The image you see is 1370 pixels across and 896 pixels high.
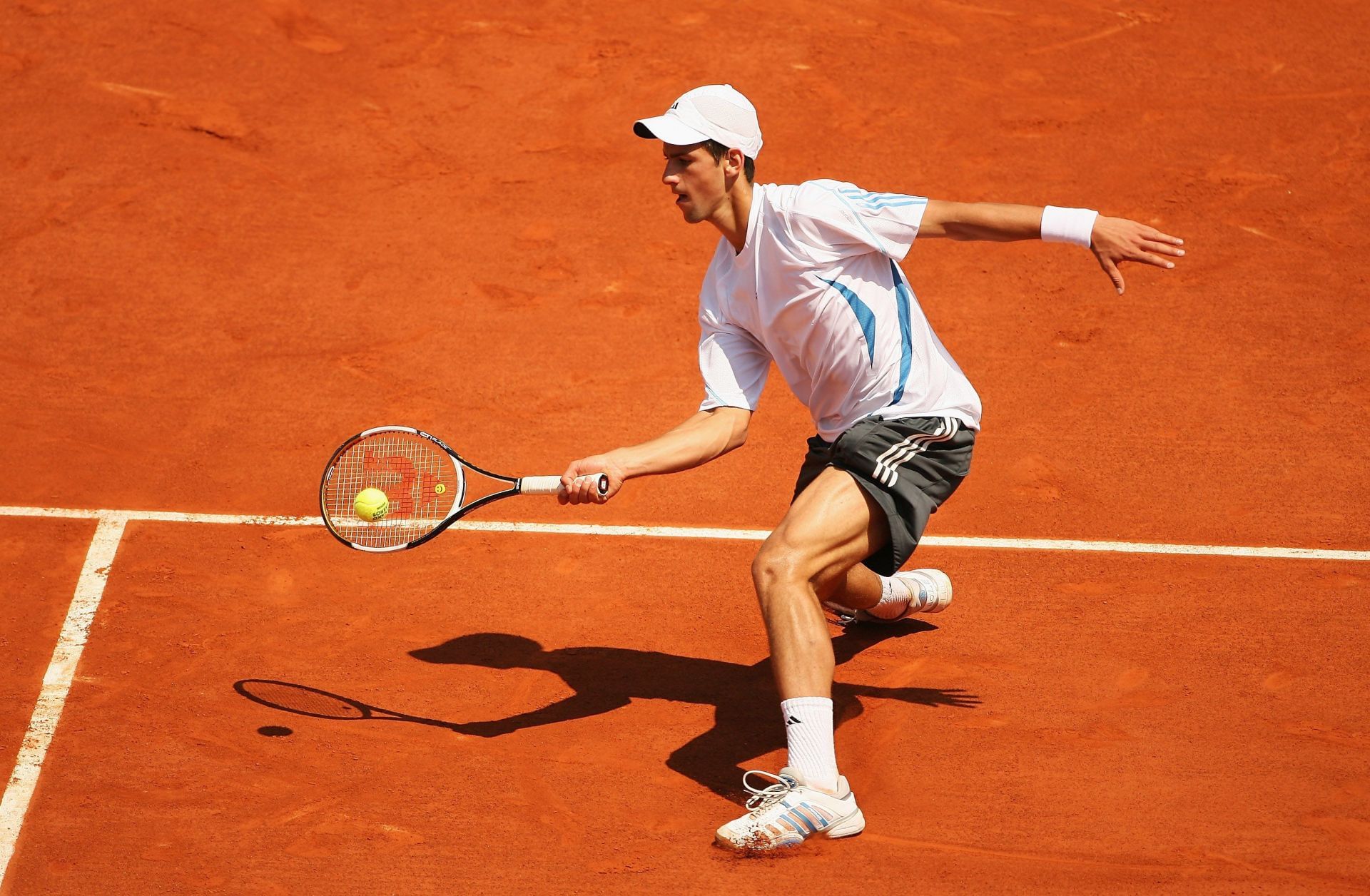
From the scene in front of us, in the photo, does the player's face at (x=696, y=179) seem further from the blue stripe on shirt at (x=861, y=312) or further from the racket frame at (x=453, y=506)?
the racket frame at (x=453, y=506)

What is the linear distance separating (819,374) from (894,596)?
101 centimetres

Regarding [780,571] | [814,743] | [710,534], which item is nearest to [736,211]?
[780,571]

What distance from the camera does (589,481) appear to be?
176 inches

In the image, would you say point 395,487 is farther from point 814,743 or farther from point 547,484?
point 814,743

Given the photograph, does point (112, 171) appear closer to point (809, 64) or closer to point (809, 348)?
point (809, 64)

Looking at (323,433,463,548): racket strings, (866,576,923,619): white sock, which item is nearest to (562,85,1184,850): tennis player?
(866,576,923,619): white sock

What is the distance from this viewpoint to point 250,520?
6207 mm

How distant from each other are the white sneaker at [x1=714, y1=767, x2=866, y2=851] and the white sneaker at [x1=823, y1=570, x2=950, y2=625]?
113 cm

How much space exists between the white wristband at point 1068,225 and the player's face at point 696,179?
99 cm

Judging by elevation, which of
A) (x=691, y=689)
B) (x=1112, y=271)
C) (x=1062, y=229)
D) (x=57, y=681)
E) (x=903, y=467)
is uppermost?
(x=1062, y=229)

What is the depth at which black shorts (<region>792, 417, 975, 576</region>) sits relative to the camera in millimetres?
4594

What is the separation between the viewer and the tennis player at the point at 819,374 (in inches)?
171

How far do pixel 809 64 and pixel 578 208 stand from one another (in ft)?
6.73

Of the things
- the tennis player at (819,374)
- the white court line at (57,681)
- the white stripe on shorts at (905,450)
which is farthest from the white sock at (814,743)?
the white court line at (57,681)
